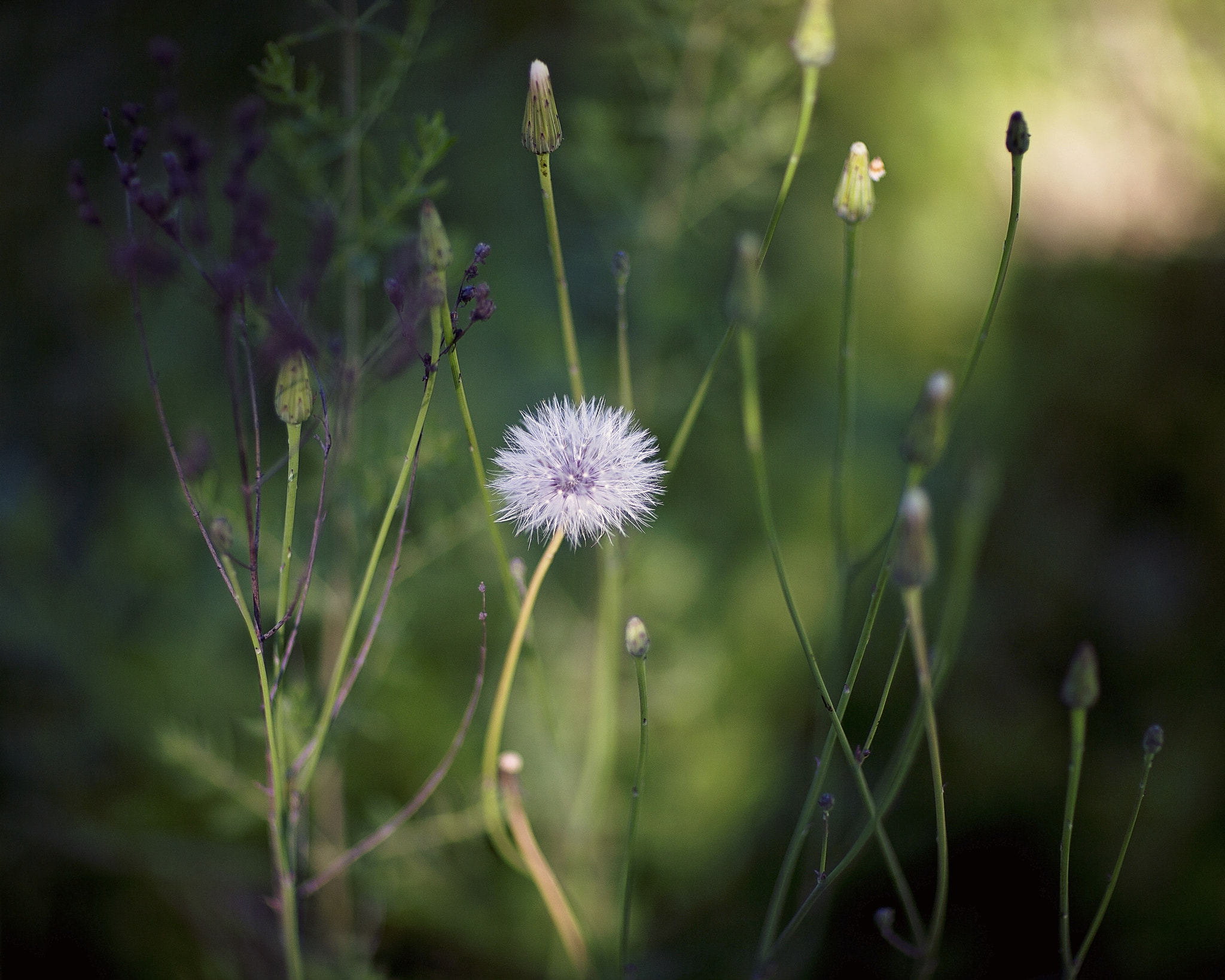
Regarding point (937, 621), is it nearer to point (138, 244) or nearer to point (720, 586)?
point (720, 586)

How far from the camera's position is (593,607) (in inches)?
53.4

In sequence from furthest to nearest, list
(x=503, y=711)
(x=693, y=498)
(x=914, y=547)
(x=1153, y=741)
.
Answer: (x=693, y=498) < (x=503, y=711) < (x=1153, y=741) < (x=914, y=547)

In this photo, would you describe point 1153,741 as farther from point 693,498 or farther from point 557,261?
point 693,498

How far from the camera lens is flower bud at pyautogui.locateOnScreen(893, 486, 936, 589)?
0.50 m

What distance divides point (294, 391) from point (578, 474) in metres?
0.22

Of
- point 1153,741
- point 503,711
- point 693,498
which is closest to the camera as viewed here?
point 1153,741

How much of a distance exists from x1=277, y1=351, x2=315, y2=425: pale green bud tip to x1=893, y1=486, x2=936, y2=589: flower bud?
397mm

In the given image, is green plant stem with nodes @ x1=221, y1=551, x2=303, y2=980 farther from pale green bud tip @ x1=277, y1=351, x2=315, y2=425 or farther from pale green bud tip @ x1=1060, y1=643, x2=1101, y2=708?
pale green bud tip @ x1=1060, y1=643, x2=1101, y2=708

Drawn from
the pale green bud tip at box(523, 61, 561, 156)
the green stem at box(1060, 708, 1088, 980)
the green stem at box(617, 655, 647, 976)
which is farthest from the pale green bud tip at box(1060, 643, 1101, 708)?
the pale green bud tip at box(523, 61, 561, 156)

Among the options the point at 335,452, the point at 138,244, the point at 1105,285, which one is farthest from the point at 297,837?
the point at 1105,285

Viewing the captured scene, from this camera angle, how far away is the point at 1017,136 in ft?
1.97

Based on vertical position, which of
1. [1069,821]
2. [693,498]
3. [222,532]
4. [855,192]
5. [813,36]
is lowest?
[1069,821]

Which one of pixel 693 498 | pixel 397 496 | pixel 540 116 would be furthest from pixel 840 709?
pixel 693 498

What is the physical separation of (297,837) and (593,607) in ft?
1.80
